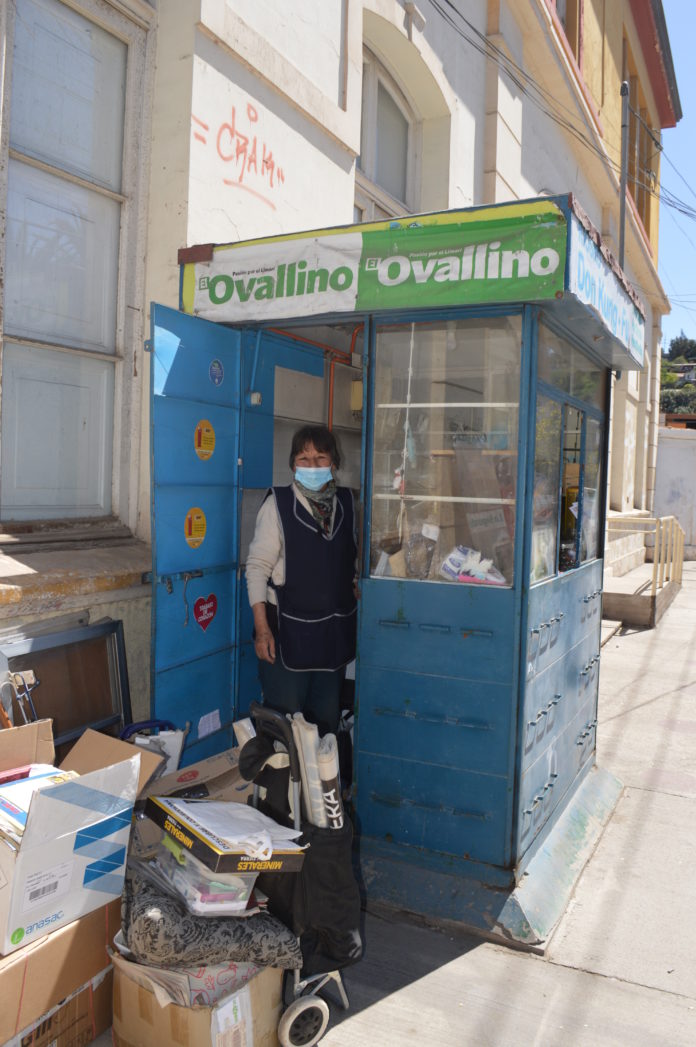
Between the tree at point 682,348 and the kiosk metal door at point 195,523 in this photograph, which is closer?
the kiosk metal door at point 195,523

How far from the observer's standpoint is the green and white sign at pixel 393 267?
10.0 ft

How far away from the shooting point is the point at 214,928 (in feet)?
7.74

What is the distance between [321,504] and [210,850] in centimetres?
173

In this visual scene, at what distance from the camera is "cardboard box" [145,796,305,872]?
232 cm

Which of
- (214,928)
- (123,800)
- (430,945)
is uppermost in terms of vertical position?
(123,800)

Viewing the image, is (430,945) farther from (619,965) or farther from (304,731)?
(304,731)

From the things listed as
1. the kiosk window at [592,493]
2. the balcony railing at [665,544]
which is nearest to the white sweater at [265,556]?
the kiosk window at [592,493]

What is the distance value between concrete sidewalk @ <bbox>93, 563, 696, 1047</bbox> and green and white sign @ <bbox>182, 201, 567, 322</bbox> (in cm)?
255

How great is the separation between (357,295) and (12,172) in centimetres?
157

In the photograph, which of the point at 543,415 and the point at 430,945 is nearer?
the point at 430,945

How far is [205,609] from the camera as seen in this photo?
3803 millimetres

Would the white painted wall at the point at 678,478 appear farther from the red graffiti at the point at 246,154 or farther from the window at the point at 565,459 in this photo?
the red graffiti at the point at 246,154

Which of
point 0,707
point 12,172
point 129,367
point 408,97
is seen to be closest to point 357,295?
Answer: point 129,367

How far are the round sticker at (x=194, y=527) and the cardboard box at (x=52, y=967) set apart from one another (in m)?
1.59
